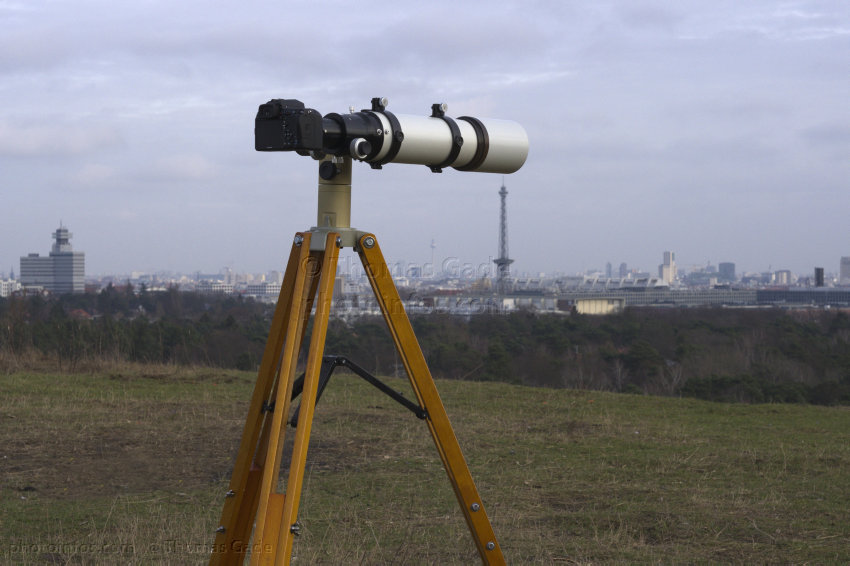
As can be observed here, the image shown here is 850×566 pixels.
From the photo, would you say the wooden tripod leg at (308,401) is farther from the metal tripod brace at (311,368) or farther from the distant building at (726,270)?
the distant building at (726,270)

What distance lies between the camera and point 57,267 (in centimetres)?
5572

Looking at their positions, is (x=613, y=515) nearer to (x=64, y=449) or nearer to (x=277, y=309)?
(x=277, y=309)

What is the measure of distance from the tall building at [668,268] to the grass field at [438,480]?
61.5 m

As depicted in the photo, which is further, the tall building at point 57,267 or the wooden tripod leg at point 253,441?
the tall building at point 57,267

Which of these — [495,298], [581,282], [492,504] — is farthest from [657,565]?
[581,282]

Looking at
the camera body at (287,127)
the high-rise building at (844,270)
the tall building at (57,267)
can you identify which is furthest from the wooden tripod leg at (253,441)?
the high-rise building at (844,270)

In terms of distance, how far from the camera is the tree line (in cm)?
1516

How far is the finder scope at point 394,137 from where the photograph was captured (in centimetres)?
254

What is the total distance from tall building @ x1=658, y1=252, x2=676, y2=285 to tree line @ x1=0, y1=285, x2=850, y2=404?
97.9 ft

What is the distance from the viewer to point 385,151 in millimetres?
2738

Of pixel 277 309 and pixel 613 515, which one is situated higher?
pixel 277 309

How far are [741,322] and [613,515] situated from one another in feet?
106

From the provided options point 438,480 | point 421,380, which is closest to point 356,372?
point 421,380

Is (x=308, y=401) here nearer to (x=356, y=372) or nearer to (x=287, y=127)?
(x=356, y=372)
